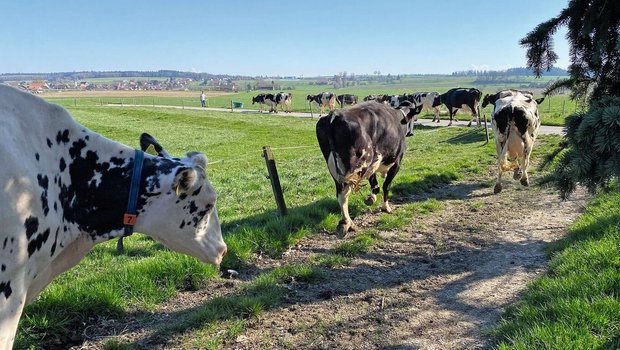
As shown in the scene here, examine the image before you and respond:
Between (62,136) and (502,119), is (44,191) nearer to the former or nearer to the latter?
(62,136)

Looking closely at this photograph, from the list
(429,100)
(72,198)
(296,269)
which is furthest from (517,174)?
(429,100)

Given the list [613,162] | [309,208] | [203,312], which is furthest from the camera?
[309,208]

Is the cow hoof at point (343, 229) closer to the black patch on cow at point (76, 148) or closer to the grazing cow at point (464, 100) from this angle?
the black patch on cow at point (76, 148)

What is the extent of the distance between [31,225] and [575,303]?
4.22 metres

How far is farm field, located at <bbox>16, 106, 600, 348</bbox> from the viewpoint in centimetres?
461

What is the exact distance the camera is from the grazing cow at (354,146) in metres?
8.14

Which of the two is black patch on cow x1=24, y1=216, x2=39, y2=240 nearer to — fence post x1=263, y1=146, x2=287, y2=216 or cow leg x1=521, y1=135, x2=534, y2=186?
fence post x1=263, y1=146, x2=287, y2=216

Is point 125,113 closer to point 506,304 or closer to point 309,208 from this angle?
point 309,208

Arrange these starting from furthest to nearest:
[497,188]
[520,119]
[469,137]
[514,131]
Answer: [469,137]
[514,131]
[520,119]
[497,188]

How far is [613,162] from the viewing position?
3.68 m

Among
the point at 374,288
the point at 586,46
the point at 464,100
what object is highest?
the point at 586,46

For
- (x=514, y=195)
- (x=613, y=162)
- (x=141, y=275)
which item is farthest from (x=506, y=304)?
(x=514, y=195)

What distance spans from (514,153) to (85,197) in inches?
404

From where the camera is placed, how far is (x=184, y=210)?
3.30m
